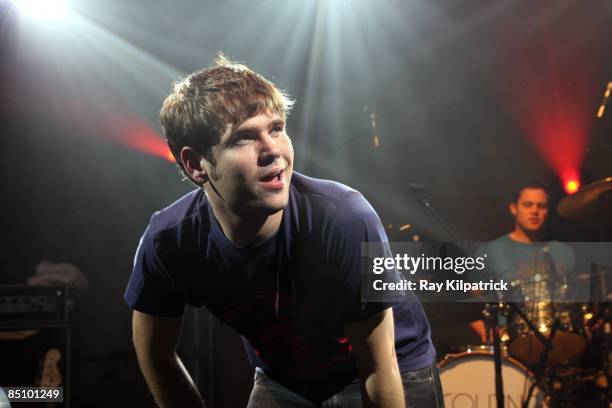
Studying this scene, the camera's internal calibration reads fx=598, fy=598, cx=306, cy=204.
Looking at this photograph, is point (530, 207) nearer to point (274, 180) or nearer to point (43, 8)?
point (274, 180)

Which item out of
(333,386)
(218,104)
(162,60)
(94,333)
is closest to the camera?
(218,104)

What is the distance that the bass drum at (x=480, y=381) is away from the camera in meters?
2.27

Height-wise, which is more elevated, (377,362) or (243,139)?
(243,139)

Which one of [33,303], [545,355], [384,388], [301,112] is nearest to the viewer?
[384,388]

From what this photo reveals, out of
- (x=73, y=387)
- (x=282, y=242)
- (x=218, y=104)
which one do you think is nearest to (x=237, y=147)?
(x=218, y=104)

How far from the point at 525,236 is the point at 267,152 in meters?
1.50

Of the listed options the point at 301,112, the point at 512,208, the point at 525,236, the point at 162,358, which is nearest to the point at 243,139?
the point at 162,358

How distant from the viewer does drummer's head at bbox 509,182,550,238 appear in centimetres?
247

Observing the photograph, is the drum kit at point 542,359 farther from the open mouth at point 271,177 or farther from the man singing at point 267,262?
the open mouth at point 271,177

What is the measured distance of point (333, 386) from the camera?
4.76 feet

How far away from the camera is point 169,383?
4.87 feet

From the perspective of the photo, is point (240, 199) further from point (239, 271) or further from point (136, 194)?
point (136, 194)

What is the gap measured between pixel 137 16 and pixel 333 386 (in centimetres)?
166

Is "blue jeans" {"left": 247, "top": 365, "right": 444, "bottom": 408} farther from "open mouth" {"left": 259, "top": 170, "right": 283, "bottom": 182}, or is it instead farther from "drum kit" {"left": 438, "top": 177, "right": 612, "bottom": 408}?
"drum kit" {"left": 438, "top": 177, "right": 612, "bottom": 408}
